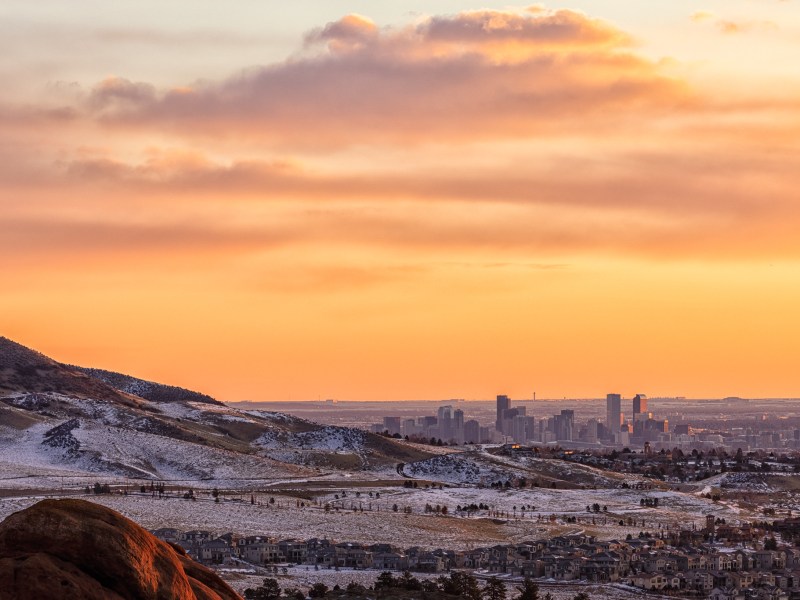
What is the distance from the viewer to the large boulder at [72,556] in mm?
29109

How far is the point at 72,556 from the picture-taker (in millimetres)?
29812

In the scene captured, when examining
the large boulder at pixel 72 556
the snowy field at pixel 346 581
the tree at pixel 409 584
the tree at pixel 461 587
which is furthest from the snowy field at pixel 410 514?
the large boulder at pixel 72 556

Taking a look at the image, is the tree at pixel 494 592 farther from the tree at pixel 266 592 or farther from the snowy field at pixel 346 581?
the tree at pixel 266 592

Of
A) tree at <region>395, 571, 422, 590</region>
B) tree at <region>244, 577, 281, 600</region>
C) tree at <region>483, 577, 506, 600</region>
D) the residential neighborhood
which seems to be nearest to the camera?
tree at <region>244, 577, 281, 600</region>

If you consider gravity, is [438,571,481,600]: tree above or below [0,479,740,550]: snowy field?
below

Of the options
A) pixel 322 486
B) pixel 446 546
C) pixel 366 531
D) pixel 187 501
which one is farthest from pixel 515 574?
pixel 322 486

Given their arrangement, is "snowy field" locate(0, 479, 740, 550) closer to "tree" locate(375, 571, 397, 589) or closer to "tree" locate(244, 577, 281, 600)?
"tree" locate(244, 577, 281, 600)

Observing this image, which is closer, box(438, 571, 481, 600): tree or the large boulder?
the large boulder

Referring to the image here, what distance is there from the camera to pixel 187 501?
145875mm

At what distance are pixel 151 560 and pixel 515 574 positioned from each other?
82.4m

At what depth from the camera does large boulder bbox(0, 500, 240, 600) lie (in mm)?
29109

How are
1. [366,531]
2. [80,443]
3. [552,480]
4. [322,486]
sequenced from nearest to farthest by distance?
[366,531]
[322,486]
[80,443]
[552,480]

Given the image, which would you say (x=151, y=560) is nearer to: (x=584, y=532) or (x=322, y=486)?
(x=584, y=532)

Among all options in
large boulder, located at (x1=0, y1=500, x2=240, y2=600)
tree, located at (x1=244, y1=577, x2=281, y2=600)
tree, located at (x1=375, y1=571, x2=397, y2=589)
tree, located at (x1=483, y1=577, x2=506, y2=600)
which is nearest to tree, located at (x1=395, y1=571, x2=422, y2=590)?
tree, located at (x1=375, y1=571, x2=397, y2=589)
